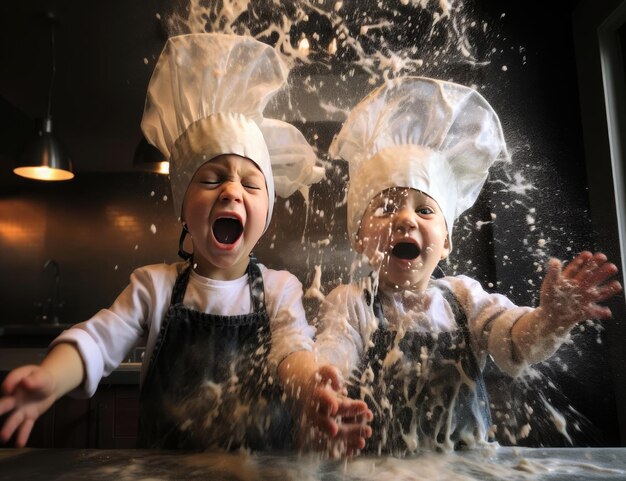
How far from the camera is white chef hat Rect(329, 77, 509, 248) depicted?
39cm

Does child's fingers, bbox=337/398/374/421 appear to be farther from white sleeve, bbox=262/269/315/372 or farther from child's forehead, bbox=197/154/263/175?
child's forehead, bbox=197/154/263/175

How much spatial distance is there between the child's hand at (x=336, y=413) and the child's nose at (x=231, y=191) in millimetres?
150

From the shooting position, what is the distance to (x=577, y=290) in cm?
33

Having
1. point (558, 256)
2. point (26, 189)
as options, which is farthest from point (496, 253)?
point (26, 189)

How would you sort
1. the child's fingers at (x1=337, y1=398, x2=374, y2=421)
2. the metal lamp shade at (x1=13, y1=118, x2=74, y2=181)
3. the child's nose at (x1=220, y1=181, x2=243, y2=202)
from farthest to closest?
the metal lamp shade at (x1=13, y1=118, x2=74, y2=181), the child's nose at (x1=220, y1=181, x2=243, y2=202), the child's fingers at (x1=337, y1=398, x2=374, y2=421)

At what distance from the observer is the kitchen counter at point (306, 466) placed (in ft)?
0.96

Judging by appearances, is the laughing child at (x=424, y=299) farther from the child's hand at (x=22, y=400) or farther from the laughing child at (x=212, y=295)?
the child's hand at (x=22, y=400)

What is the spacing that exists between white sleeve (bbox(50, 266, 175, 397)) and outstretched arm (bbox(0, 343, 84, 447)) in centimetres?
1

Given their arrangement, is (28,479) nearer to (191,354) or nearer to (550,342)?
(191,354)

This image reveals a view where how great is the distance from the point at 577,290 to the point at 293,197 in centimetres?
24

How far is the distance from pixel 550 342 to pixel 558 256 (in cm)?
7

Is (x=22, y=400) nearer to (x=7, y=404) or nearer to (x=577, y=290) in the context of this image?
(x=7, y=404)

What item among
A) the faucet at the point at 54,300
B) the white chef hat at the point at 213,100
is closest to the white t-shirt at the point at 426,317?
the white chef hat at the point at 213,100

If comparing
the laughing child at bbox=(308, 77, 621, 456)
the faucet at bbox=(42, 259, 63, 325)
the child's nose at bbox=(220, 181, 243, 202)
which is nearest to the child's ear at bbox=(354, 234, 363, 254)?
the laughing child at bbox=(308, 77, 621, 456)
